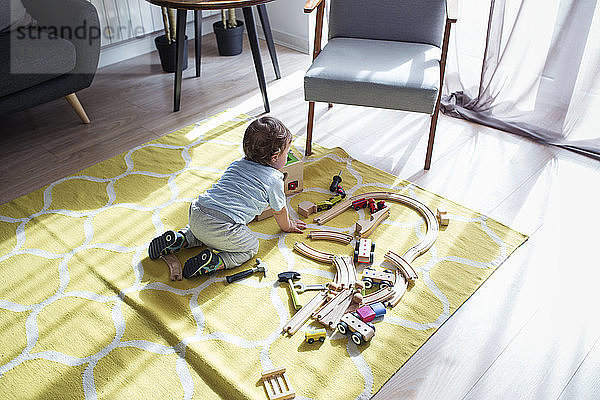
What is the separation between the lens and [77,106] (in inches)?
114

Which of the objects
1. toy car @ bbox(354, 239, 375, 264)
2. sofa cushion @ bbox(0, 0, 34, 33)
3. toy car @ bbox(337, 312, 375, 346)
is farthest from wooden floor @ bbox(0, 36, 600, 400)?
sofa cushion @ bbox(0, 0, 34, 33)

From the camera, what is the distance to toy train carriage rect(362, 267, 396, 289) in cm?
191

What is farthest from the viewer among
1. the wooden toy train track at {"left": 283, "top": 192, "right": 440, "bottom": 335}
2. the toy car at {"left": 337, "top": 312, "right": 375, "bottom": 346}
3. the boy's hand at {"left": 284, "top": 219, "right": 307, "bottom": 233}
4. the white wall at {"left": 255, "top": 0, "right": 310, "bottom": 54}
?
the white wall at {"left": 255, "top": 0, "right": 310, "bottom": 54}

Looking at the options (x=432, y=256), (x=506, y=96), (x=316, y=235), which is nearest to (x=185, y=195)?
(x=316, y=235)

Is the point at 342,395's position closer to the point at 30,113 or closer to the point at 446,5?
the point at 446,5

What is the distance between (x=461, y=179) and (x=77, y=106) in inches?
78.4

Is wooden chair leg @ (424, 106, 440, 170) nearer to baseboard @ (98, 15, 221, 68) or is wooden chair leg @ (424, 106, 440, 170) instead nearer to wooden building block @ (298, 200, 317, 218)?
wooden building block @ (298, 200, 317, 218)

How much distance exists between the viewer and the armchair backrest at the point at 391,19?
2561 millimetres

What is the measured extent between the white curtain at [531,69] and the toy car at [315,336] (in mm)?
1650

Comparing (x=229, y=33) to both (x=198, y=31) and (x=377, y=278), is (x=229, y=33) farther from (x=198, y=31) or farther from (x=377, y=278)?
(x=377, y=278)

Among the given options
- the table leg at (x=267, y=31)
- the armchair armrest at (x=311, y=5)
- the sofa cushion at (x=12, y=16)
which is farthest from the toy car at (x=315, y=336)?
the sofa cushion at (x=12, y=16)

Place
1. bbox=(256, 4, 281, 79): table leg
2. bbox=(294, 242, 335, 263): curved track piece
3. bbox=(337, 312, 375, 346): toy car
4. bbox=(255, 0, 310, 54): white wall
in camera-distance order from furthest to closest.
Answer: bbox=(255, 0, 310, 54): white wall < bbox=(256, 4, 281, 79): table leg < bbox=(294, 242, 335, 263): curved track piece < bbox=(337, 312, 375, 346): toy car

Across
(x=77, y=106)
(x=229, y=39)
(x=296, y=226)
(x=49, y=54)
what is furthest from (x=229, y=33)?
(x=296, y=226)

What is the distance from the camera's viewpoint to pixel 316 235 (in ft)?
6.98
